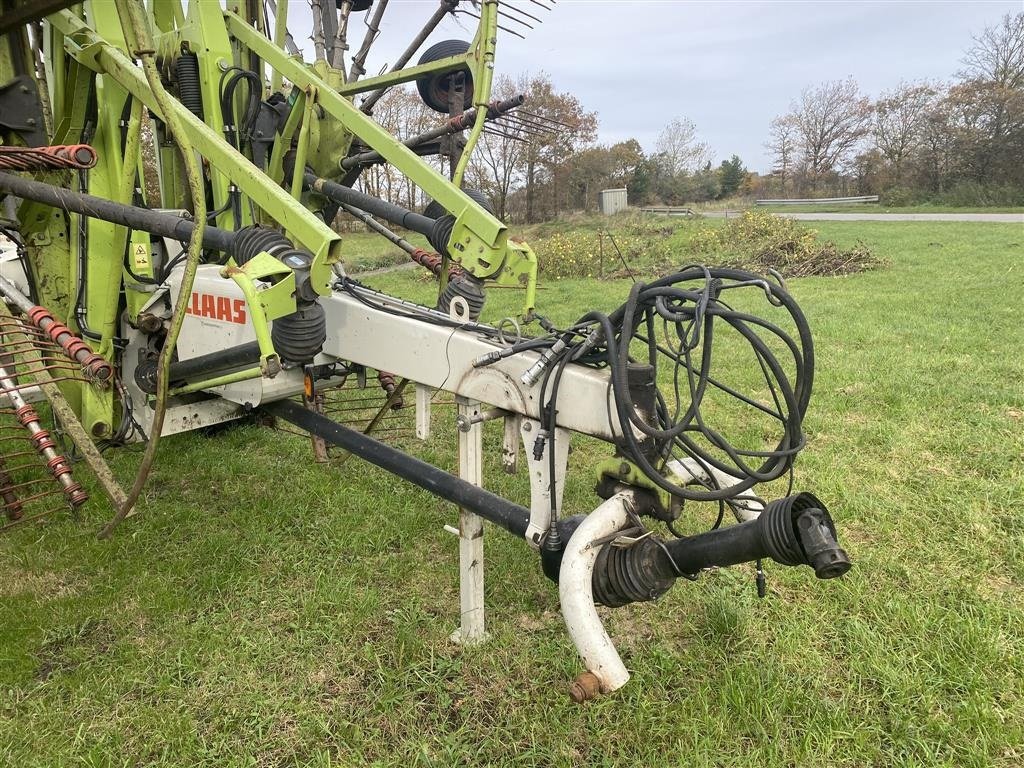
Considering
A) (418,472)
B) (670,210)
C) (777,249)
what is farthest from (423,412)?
(670,210)

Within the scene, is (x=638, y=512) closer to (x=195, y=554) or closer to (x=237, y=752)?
(x=237, y=752)

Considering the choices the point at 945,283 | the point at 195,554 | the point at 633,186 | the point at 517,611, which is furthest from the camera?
the point at 633,186

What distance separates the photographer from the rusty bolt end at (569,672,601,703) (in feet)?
5.49

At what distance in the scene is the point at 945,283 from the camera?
9.41 m

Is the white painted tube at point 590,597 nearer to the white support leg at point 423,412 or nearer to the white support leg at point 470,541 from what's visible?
the white support leg at point 470,541

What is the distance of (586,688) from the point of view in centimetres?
168

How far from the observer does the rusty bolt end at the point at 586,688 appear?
1674 mm

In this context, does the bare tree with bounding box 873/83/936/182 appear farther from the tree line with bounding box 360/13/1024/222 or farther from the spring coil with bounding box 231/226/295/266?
the spring coil with bounding box 231/226/295/266

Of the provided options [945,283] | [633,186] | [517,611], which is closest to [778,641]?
[517,611]

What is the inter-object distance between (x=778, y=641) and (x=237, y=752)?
197 centimetres

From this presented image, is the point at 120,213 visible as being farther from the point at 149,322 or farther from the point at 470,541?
the point at 470,541

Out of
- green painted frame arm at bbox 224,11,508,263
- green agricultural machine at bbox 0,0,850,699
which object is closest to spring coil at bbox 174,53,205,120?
green agricultural machine at bbox 0,0,850,699

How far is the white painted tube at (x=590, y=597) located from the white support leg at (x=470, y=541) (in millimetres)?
633

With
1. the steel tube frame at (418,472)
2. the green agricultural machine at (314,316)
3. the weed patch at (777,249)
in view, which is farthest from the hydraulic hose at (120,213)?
the weed patch at (777,249)
